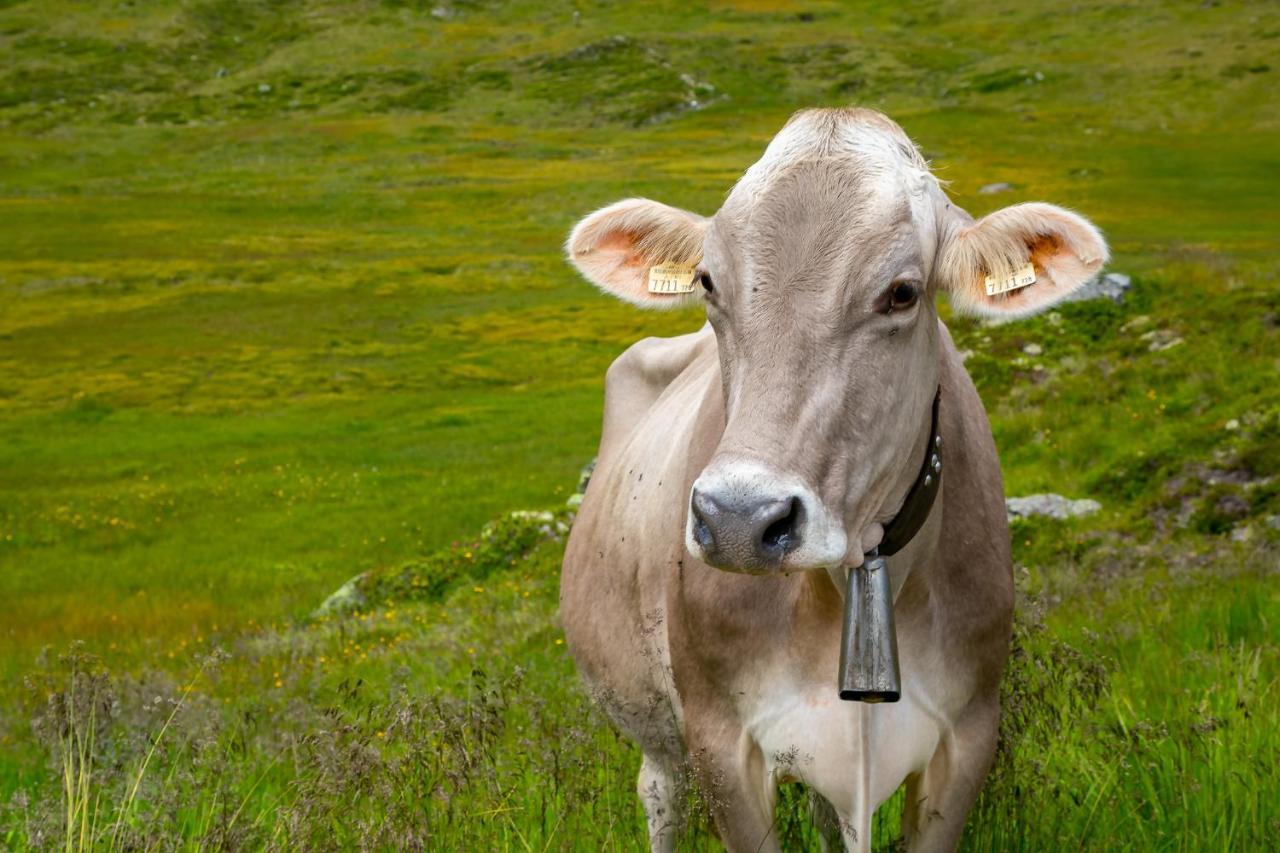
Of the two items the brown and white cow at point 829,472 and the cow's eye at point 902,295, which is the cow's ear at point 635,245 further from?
the cow's eye at point 902,295

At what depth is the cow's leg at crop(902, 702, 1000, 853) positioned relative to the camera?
4.24 meters

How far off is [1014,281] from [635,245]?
1.30m

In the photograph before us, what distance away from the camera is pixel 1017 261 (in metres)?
3.88

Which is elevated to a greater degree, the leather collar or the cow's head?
the cow's head

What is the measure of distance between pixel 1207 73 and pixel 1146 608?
326 ft

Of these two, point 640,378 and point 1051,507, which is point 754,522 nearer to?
point 640,378

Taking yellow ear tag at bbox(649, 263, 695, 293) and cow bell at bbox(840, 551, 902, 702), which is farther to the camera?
yellow ear tag at bbox(649, 263, 695, 293)

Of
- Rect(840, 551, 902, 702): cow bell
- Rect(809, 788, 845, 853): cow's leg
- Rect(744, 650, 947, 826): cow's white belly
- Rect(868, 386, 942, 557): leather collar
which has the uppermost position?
Rect(868, 386, 942, 557): leather collar

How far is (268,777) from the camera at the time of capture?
7363mm

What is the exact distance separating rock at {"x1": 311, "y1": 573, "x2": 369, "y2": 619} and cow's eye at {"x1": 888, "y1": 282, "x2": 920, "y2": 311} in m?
11.9

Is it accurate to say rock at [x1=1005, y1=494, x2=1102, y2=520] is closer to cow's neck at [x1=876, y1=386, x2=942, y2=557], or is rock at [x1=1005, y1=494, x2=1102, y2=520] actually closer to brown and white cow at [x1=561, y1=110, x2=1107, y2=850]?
brown and white cow at [x1=561, y1=110, x2=1107, y2=850]

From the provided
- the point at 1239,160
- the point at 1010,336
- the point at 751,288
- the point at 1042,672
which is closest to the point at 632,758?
the point at 1042,672

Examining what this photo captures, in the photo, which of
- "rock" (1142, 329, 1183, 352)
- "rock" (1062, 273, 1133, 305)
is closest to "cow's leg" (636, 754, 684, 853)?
"rock" (1142, 329, 1183, 352)

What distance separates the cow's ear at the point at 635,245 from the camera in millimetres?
4410
